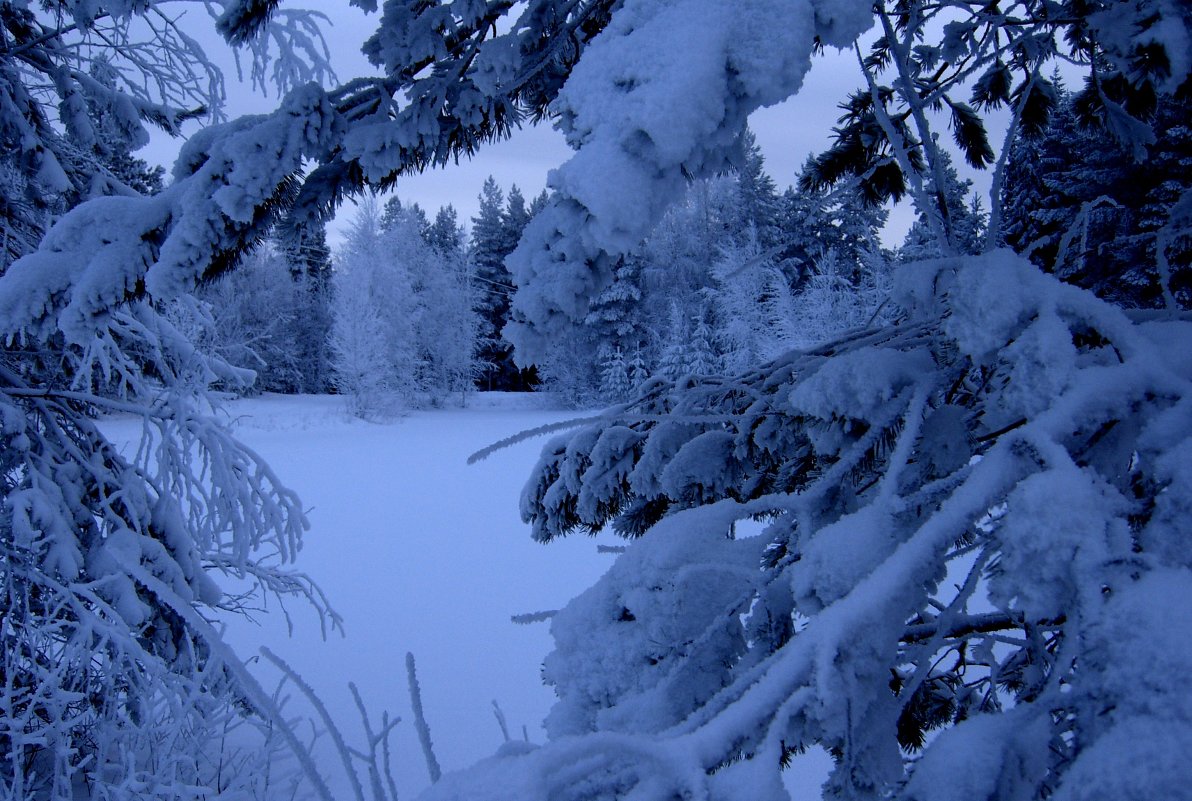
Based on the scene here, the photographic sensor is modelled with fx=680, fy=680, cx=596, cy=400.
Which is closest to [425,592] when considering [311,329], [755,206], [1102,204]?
[1102,204]

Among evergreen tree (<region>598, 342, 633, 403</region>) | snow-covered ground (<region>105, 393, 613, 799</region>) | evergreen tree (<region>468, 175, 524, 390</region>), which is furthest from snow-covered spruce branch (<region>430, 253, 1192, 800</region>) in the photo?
evergreen tree (<region>468, 175, 524, 390</region>)

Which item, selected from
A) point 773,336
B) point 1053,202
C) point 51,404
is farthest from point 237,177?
point 773,336

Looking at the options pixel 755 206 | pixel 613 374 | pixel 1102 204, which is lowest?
pixel 1102 204

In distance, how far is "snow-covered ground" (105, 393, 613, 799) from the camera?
644 cm

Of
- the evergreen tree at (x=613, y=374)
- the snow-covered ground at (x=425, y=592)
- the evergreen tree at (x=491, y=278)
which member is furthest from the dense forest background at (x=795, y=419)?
the evergreen tree at (x=491, y=278)

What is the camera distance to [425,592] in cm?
928

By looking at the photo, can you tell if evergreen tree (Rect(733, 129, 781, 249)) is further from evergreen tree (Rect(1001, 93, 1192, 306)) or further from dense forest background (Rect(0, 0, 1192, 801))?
dense forest background (Rect(0, 0, 1192, 801))

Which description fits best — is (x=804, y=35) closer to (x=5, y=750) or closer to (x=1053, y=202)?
(x=5, y=750)

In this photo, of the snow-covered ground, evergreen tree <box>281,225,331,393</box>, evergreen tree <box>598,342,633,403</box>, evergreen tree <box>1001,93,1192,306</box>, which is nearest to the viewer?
evergreen tree <box>1001,93,1192,306</box>

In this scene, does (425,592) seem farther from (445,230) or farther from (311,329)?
(445,230)

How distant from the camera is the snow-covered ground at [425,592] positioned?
644cm

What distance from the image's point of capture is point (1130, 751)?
0.51 meters

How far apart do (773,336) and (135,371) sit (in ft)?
60.3

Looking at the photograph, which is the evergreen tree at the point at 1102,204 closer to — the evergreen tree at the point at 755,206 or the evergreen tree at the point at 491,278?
the evergreen tree at the point at 755,206
